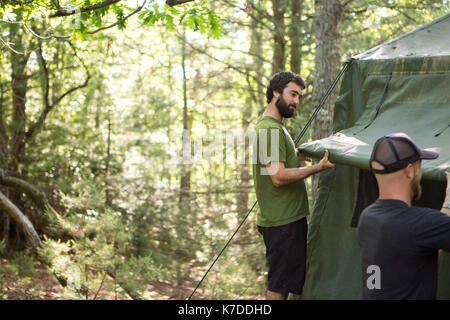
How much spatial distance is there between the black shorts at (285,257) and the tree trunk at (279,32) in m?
4.60

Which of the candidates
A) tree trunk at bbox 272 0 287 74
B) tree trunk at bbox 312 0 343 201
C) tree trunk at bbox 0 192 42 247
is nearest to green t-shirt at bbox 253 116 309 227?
tree trunk at bbox 312 0 343 201

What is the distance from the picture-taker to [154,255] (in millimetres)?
8672

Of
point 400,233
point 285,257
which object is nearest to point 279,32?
point 285,257

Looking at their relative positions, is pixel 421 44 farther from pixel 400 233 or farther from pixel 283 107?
pixel 400 233

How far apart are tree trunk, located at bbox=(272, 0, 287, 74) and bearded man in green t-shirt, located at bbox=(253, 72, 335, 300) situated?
4261mm

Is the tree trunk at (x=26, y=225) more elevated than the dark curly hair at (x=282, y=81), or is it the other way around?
the dark curly hair at (x=282, y=81)

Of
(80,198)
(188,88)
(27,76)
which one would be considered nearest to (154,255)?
(80,198)

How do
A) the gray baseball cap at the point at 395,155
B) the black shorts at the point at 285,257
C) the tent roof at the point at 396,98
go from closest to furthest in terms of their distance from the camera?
the gray baseball cap at the point at 395,155
the tent roof at the point at 396,98
the black shorts at the point at 285,257

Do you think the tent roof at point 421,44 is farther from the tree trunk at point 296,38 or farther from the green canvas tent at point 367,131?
the tree trunk at point 296,38

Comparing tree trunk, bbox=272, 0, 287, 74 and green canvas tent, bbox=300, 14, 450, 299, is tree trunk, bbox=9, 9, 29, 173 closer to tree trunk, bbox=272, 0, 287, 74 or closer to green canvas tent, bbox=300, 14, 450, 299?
tree trunk, bbox=272, 0, 287, 74

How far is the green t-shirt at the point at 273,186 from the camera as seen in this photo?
3.42 metres

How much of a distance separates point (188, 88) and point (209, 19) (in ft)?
25.9

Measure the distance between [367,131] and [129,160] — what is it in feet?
22.3

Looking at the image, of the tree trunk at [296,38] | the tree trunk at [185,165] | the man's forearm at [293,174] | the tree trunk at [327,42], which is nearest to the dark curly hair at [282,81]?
the man's forearm at [293,174]
